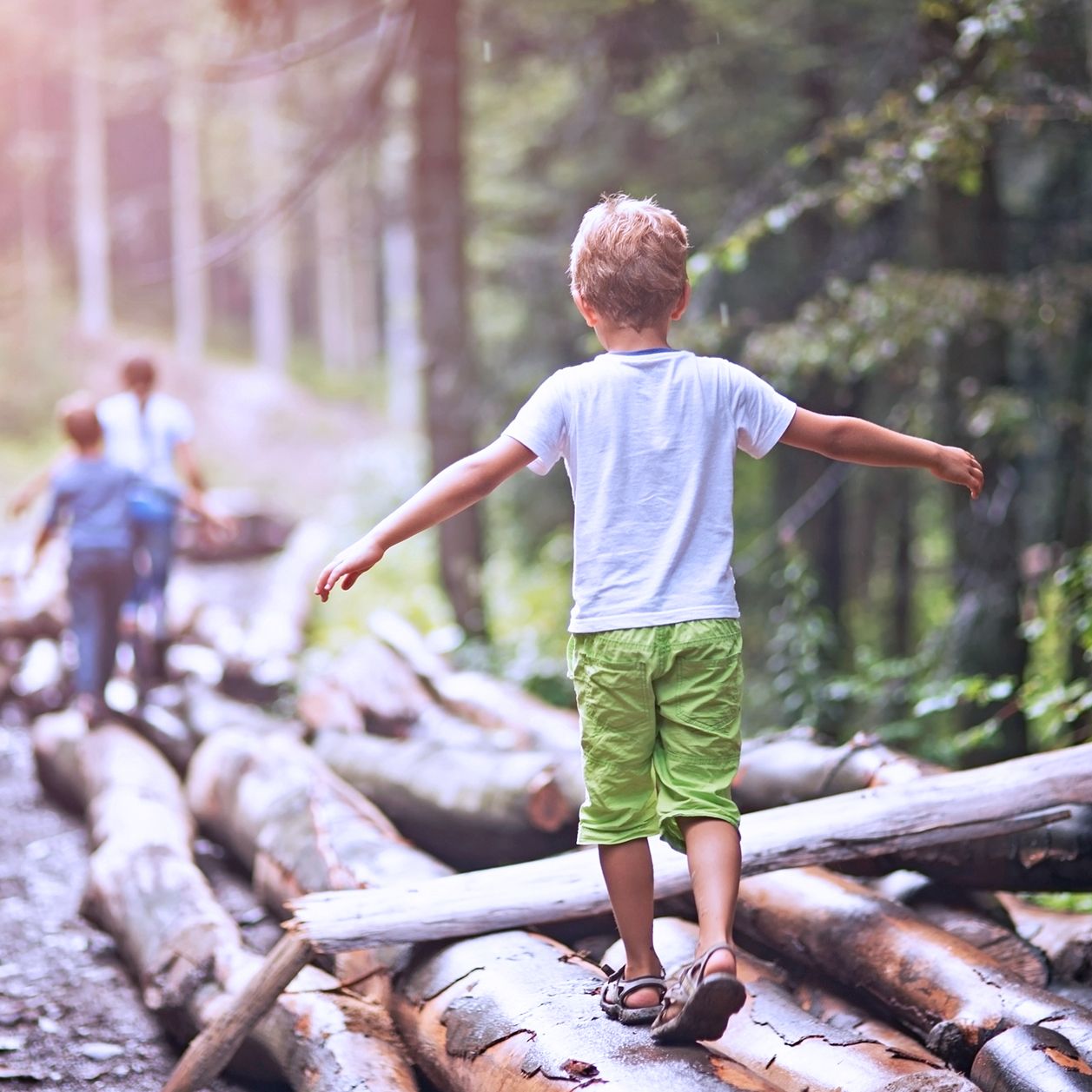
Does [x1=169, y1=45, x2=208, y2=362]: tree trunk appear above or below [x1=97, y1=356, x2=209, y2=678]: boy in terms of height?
above

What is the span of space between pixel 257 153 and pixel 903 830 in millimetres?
33984

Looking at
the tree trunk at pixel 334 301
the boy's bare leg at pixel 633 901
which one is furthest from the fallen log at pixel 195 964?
the tree trunk at pixel 334 301

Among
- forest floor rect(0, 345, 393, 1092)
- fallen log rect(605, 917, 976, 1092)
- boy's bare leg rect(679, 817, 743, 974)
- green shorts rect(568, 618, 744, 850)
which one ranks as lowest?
forest floor rect(0, 345, 393, 1092)

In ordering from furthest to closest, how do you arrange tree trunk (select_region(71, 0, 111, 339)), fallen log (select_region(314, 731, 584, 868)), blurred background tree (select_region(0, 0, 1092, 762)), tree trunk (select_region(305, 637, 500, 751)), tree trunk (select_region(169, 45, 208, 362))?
tree trunk (select_region(169, 45, 208, 362))
tree trunk (select_region(71, 0, 111, 339))
tree trunk (select_region(305, 637, 500, 751))
blurred background tree (select_region(0, 0, 1092, 762))
fallen log (select_region(314, 731, 584, 868))

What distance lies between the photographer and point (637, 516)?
3.27 m

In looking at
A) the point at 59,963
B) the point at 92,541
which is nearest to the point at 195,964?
the point at 59,963

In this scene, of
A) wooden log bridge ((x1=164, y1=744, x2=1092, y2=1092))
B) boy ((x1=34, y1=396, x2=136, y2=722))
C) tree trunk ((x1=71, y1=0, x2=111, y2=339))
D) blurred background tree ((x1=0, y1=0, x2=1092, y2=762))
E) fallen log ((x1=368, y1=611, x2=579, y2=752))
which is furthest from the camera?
tree trunk ((x1=71, y1=0, x2=111, y2=339))

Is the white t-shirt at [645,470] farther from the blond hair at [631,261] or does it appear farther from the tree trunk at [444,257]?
the tree trunk at [444,257]

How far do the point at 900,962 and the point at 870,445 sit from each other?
5.26ft

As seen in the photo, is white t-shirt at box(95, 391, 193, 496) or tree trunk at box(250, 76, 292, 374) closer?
white t-shirt at box(95, 391, 193, 496)

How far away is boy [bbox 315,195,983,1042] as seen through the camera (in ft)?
10.5

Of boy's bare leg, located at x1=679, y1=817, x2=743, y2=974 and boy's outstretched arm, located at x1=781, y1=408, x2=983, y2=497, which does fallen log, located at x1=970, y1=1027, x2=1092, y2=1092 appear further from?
boy's outstretched arm, located at x1=781, y1=408, x2=983, y2=497

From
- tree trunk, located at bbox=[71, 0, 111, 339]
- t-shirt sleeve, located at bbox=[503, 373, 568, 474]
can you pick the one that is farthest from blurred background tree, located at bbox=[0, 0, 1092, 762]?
tree trunk, located at bbox=[71, 0, 111, 339]

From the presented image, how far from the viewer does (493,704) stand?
7.32 meters
